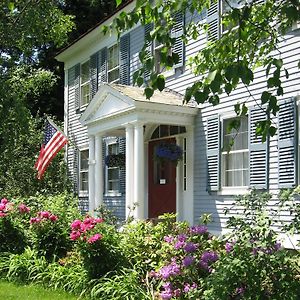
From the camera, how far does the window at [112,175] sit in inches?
599

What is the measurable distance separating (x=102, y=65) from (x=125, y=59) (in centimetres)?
160

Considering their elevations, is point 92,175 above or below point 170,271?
above

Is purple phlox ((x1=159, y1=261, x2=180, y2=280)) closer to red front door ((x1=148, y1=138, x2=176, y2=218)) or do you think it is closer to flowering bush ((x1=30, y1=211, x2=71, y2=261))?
flowering bush ((x1=30, y1=211, x2=71, y2=261))

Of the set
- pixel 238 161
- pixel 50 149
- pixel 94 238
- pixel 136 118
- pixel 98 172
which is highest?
pixel 136 118

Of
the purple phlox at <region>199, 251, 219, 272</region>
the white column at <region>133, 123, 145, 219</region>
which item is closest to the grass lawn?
the purple phlox at <region>199, 251, 219, 272</region>

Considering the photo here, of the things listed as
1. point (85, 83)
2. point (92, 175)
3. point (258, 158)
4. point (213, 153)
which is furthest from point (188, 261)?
point (85, 83)

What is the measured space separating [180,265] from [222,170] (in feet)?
17.7

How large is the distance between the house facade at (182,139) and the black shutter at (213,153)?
0.02 m

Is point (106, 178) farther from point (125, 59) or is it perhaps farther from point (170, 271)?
point (170, 271)

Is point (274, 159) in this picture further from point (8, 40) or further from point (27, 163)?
point (27, 163)

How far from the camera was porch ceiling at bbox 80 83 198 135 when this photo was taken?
38.4ft

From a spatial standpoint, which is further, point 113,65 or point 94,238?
point 113,65

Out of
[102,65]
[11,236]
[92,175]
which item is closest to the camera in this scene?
[11,236]

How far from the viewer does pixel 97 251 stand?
7297 millimetres
